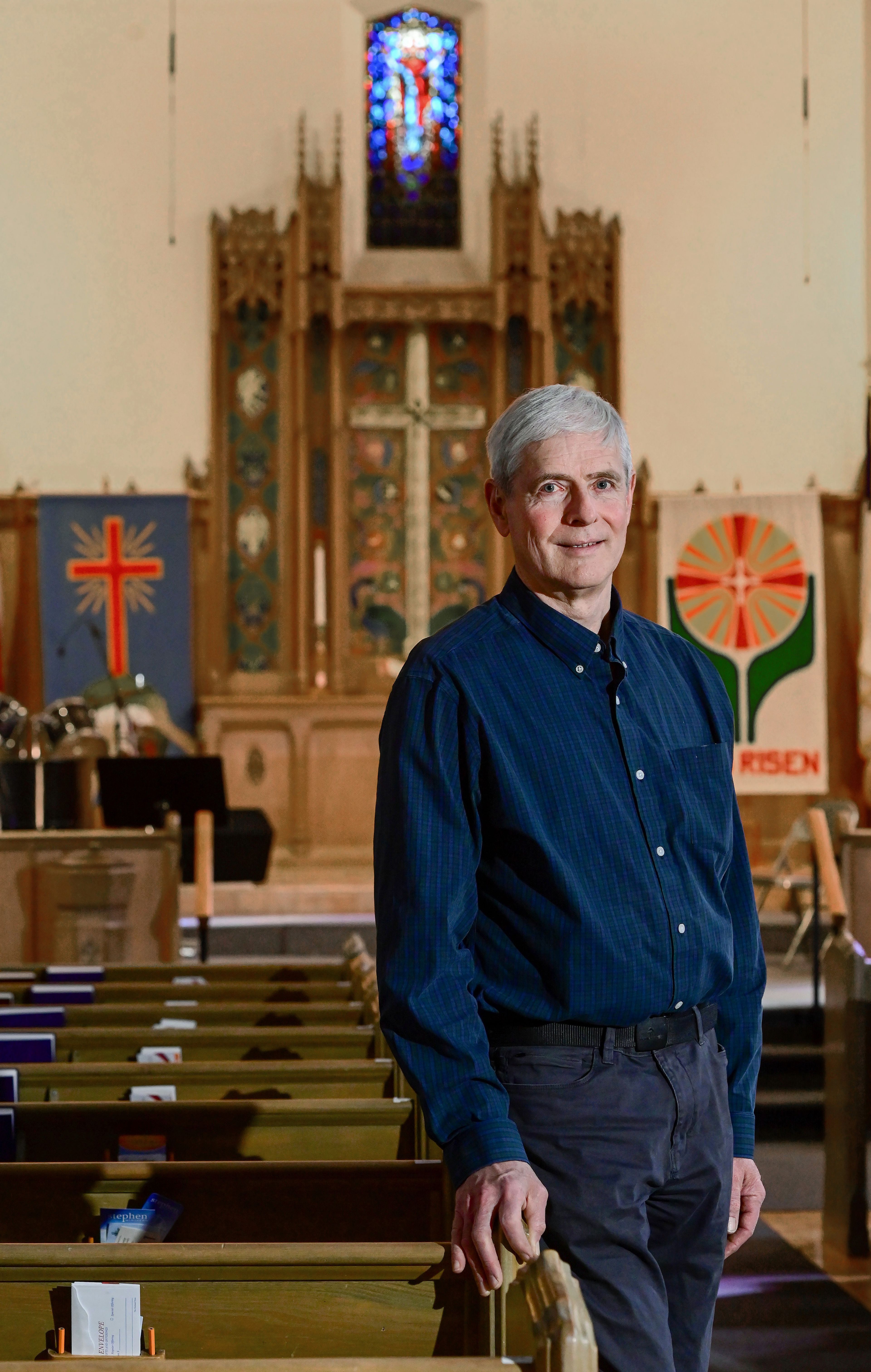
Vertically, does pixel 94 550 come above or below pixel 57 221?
below

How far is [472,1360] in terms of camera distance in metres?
1.19

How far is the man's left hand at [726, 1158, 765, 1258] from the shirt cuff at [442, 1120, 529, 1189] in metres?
0.38

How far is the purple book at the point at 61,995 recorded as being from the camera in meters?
3.72

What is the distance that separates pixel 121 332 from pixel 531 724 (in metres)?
9.03

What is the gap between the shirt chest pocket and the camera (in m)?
1.58

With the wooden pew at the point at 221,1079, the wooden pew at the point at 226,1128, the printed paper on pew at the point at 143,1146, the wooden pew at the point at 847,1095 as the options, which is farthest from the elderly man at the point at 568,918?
the wooden pew at the point at 847,1095

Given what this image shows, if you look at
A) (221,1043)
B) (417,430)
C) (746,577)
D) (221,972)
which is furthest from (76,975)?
(746,577)

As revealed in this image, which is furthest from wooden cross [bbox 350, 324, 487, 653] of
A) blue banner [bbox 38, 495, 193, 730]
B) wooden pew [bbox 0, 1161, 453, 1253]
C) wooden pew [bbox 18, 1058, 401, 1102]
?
wooden pew [bbox 0, 1161, 453, 1253]

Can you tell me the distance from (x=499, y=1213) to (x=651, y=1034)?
27cm

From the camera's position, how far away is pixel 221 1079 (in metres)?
2.72

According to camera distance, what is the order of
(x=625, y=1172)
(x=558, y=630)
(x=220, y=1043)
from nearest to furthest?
(x=625, y=1172)
(x=558, y=630)
(x=220, y=1043)

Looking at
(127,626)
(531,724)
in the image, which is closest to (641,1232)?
(531,724)

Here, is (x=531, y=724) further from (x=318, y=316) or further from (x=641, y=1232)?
(x=318, y=316)

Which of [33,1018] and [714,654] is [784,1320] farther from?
[714,654]
